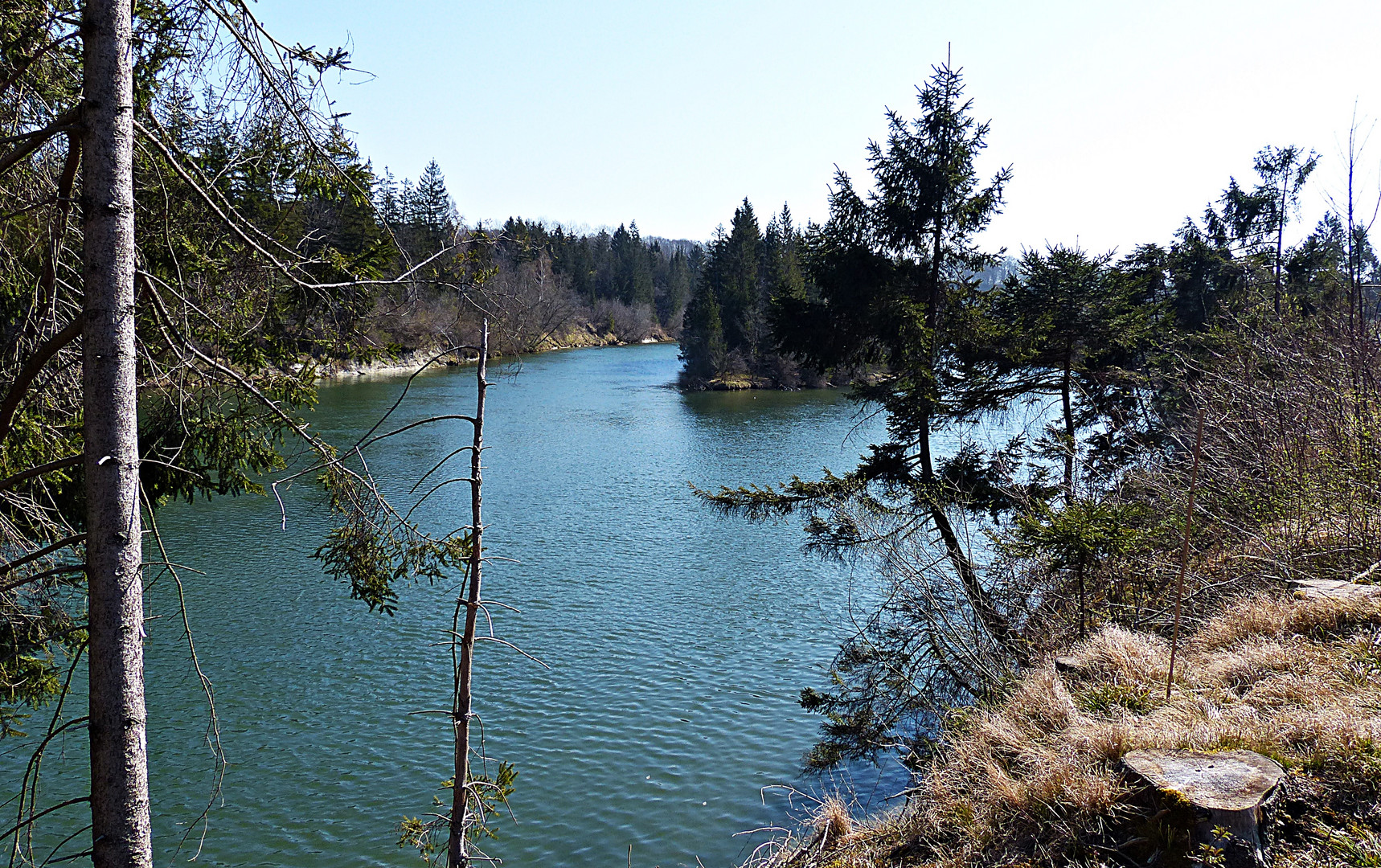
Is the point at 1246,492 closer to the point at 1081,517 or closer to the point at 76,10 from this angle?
the point at 1081,517

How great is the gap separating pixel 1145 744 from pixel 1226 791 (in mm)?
577

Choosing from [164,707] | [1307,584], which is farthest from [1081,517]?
[164,707]

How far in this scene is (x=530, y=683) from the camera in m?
11.7

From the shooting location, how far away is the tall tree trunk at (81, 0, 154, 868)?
10.3 ft

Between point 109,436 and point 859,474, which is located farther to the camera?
point 859,474

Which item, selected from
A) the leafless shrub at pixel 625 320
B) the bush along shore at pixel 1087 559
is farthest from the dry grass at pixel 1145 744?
the leafless shrub at pixel 625 320

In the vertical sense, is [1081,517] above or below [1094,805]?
above

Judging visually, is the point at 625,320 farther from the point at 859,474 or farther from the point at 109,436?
the point at 109,436

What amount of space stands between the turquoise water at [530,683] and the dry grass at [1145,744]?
3392 millimetres

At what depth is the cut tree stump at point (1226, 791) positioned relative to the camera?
3727 mm

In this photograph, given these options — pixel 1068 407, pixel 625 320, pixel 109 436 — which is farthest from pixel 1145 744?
pixel 625 320

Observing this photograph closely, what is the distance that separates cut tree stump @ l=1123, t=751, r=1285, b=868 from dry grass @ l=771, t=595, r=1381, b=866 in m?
0.09

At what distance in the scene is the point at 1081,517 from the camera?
7.25m

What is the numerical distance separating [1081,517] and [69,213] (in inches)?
274
